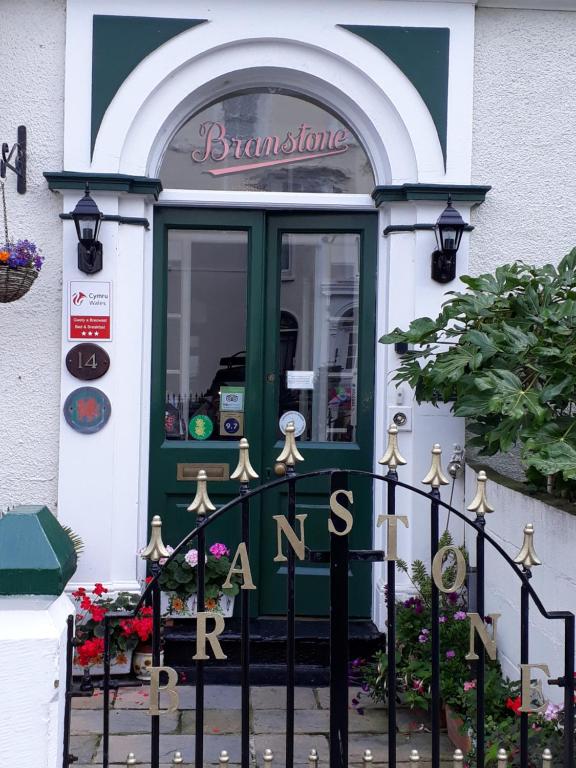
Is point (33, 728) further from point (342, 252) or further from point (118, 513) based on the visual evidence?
point (342, 252)

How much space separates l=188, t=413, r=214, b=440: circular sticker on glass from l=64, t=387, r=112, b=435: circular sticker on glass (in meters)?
0.58

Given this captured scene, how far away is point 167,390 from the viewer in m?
5.24

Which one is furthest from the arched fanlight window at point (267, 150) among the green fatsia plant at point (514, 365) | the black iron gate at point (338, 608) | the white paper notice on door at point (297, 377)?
the black iron gate at point (338, 608)

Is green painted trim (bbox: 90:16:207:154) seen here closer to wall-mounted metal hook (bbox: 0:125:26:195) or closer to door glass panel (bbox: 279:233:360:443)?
wall-mounted metal hook (bbox: 0:125:26:195)

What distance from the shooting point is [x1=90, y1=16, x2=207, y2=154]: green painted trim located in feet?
16.1

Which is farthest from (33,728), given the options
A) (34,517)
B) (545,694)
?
(545,694)

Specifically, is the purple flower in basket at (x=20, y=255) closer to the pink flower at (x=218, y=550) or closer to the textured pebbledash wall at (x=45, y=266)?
the textured pebbledash wall at (x=45, y=266)

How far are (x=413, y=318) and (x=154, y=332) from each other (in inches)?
61.4

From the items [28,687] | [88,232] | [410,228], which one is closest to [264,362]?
[410,228]

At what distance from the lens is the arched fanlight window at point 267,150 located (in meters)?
5.21

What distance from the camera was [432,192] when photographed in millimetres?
4949

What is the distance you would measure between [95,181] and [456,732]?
345 centimetres

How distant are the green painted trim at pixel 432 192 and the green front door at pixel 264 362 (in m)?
0.25

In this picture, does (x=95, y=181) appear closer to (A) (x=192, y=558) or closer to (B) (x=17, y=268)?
(B) (x=17, y=268)
